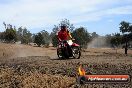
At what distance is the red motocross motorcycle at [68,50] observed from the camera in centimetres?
2333

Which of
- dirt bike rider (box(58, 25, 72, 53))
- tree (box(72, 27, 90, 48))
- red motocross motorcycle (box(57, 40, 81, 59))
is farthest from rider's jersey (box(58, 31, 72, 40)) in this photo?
tree (box(72, 27, 90, 48))

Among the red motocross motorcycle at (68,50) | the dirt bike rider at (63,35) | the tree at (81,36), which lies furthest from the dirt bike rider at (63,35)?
the tree at (81,36)

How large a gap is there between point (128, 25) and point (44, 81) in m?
71.7

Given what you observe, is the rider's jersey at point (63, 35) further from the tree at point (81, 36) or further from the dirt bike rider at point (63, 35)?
the tree at point (81, 36)

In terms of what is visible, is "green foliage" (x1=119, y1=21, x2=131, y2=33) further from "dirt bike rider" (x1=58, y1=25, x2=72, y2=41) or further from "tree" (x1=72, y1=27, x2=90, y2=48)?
"dirt bike rider" (x1=58, y1=25, x2=72, y2=41)

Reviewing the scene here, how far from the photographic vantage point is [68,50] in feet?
76.6

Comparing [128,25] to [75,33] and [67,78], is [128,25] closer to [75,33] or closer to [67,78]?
[75,33]

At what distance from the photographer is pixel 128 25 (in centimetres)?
8419

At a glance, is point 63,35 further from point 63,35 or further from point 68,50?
point 68,50

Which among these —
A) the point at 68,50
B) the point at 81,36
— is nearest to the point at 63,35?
the point at 68,50

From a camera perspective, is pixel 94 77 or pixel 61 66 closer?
pixel 94 77

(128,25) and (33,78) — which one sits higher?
(128,25)

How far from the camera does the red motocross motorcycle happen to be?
76.5ft

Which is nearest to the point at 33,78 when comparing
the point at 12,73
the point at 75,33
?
the point at 12,73
